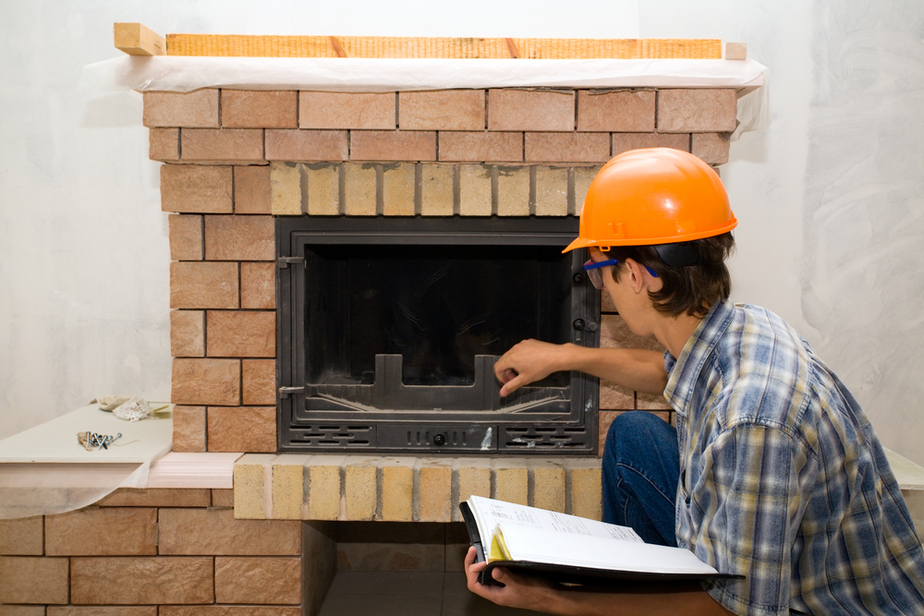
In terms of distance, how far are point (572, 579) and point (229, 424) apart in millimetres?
1077

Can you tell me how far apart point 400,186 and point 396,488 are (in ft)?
2.47

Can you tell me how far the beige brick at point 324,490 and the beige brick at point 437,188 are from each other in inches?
27.0

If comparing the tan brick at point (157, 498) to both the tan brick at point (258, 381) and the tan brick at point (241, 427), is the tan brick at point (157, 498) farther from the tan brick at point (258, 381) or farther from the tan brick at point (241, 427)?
the tan brick at point (258, 381)

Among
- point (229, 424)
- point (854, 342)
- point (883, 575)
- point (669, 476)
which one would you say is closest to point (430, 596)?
point (229, 424)

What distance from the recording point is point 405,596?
78.1 inches

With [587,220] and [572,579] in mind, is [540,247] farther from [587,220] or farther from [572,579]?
[572,579]

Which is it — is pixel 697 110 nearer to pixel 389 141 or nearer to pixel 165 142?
pixel 389 141

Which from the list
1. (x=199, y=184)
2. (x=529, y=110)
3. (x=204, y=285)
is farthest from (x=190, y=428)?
(x=529, y=110)

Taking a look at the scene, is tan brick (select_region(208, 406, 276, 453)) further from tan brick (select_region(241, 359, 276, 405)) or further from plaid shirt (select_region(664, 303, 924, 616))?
plaid shirt (select_region(664, 303, 924, 616))

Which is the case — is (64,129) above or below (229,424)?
above

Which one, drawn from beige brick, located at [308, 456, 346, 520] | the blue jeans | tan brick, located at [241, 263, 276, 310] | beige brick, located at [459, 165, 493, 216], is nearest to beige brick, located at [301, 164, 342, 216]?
tan brick, located at [241, 263, 276, 310]

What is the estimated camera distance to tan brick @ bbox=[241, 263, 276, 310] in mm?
1642

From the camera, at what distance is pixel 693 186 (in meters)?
1.07

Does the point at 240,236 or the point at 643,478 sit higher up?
the point at 240,236
